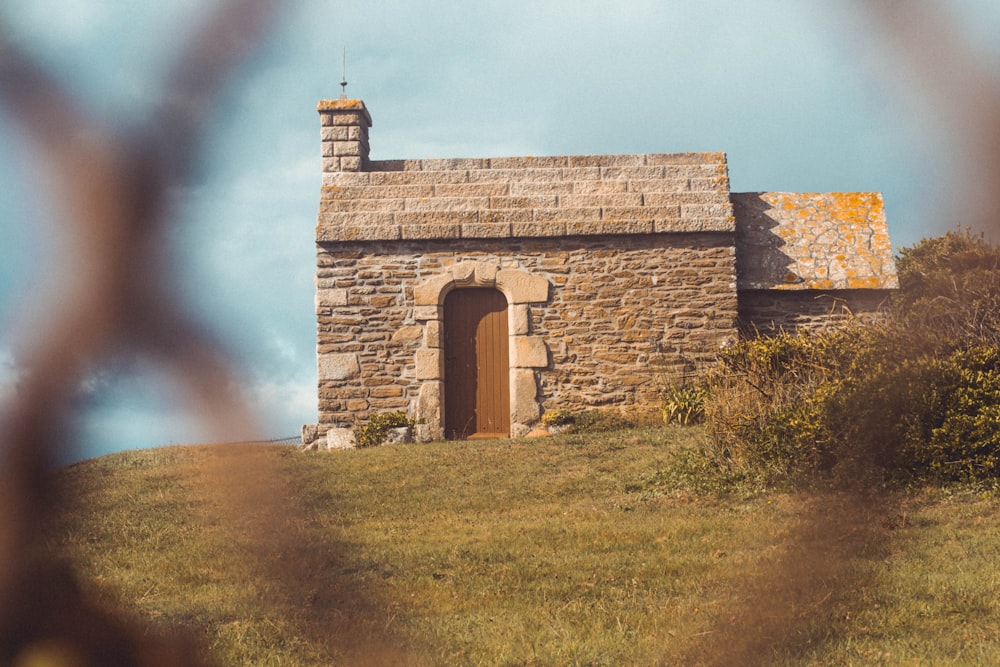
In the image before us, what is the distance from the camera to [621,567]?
19.0 feet

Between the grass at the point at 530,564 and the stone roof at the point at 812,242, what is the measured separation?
5.72 metres

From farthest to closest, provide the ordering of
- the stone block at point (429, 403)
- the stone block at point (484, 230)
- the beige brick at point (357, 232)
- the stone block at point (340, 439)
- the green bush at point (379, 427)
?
1. the stone block at point (484, 230)
2. the beige brick at point (357, 232)
3. the stone block at point (429, 403)
4. the stone block at point (340, 439)
5. the green bush at point (379, 427)

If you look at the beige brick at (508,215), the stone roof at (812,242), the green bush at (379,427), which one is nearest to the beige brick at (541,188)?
the beige brick at (508,215)

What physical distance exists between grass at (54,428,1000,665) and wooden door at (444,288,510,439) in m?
3.59

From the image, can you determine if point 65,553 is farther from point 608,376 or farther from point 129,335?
point 608,376

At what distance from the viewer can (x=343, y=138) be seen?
1460cm

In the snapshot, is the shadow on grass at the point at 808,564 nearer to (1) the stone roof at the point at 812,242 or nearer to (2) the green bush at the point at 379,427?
(2) the green bush at the point at 379,427

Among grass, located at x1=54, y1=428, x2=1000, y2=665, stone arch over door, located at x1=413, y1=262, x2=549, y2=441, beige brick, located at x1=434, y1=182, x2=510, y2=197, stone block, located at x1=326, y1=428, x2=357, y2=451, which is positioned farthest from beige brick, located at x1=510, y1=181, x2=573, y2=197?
grass, located at x1=54, y1=428, x2=1000, y2=665

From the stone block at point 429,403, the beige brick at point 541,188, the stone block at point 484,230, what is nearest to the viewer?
the stone block at point 429,403

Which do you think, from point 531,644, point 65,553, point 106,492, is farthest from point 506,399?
point 65,553

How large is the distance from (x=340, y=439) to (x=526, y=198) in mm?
4590

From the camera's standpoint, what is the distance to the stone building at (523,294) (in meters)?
13.6

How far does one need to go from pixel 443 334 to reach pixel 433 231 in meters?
1.55

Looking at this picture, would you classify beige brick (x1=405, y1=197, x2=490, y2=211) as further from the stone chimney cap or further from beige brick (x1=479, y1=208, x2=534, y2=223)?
the stone chimney cap
